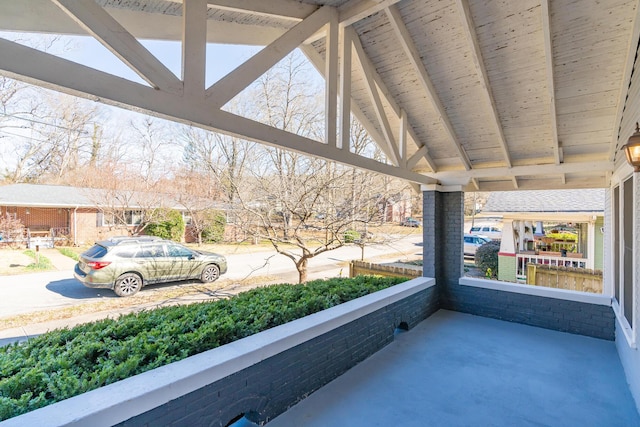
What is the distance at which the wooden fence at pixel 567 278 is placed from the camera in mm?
6477

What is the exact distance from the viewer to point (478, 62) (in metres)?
3.22

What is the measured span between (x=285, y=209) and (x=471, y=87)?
4038mm

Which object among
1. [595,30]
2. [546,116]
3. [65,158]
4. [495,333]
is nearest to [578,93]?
[546,116]

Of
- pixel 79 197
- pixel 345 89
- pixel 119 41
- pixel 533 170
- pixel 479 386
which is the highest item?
pixel 345 89

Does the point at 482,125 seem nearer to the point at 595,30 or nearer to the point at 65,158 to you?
the point at 595,30

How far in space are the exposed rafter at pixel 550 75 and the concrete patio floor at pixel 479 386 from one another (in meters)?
2.71

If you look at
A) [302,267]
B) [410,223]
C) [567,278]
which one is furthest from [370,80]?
[567,278]

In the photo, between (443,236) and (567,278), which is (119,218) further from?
(567,278)

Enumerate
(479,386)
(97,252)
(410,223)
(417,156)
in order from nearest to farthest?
(479,386), (417,156), (97,252), (410,223)

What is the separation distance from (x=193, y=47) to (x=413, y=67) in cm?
269

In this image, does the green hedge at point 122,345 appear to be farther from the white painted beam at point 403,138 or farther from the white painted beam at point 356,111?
the white painted beam at point 356,111

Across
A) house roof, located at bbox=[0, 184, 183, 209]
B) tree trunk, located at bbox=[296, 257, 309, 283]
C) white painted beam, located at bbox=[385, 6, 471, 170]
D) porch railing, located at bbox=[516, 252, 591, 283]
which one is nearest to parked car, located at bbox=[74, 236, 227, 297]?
tree trunk, located at bbox=[296, 257, 309, 283]

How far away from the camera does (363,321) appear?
3580mm

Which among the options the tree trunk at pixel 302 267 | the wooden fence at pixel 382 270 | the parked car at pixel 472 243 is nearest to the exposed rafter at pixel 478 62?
the wooden fence at pixel 382 270
